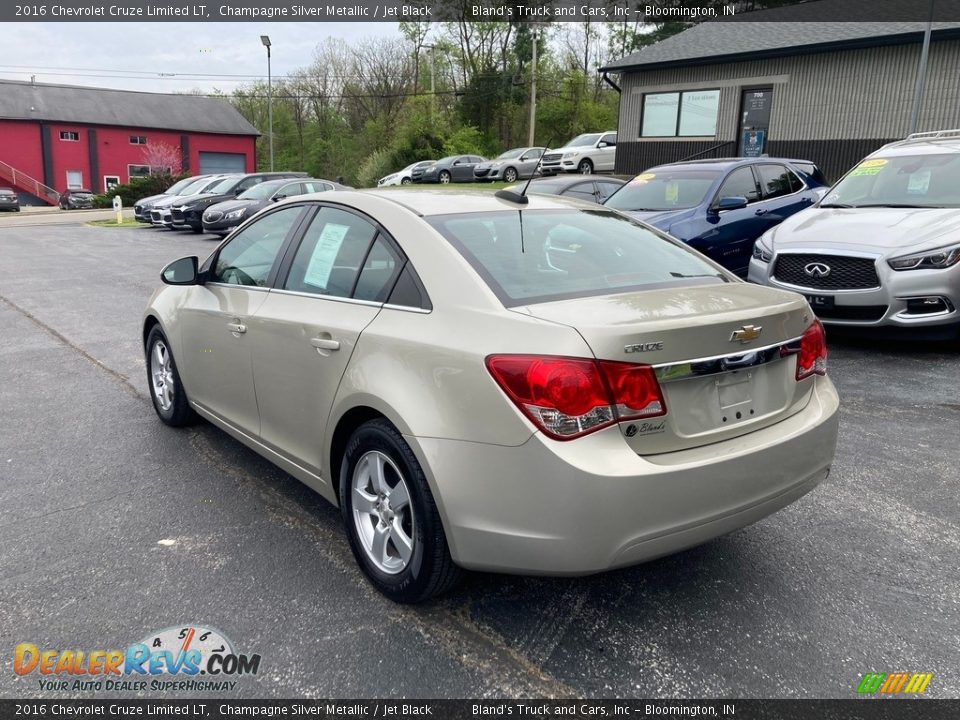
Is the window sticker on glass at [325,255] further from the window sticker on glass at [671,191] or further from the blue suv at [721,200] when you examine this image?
the window sticker on glass at [671,191]

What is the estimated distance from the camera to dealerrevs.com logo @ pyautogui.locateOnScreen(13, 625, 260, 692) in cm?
257

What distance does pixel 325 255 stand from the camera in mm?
3609

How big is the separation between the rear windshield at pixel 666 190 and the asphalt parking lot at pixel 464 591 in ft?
17.4

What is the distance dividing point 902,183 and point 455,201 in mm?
6395

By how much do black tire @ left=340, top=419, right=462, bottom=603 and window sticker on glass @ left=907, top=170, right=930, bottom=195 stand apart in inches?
275

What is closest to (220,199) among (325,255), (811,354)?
(325,255)

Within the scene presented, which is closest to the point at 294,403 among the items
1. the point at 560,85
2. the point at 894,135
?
the point at 894,135

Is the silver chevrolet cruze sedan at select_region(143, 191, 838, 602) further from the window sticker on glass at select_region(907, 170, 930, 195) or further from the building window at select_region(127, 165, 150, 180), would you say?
the building window at select_region(127, 165, 150, 180)

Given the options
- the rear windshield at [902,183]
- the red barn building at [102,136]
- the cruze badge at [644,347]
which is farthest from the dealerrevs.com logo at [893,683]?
the red barn building at [102,136]

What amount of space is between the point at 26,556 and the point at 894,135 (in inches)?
833

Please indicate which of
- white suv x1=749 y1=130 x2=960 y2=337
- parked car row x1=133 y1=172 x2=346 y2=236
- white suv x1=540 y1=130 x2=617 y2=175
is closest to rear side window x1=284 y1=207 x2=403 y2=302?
white suv x1=749 y1=130 x2=960 y2=337

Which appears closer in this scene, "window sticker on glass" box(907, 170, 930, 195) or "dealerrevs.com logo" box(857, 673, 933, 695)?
"dealerrevs.com logo" box(857, 673, 933, 695)

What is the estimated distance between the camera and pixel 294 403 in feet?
11.4

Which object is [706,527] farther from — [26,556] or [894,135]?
[894,135]
